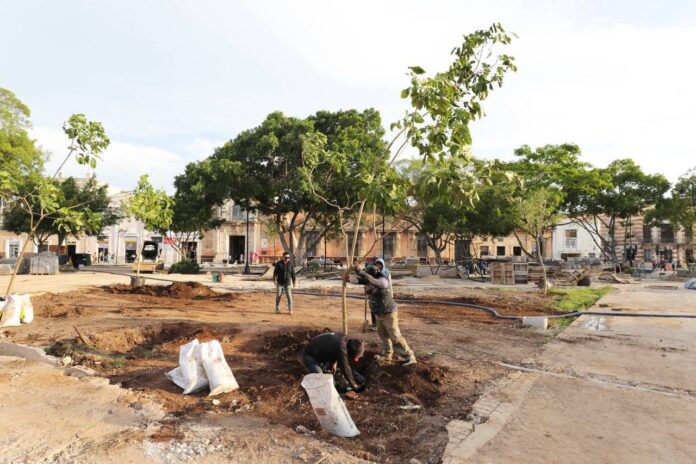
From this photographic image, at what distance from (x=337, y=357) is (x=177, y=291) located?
12.5 metres

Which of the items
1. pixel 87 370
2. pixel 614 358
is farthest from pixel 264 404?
pixel 614 358

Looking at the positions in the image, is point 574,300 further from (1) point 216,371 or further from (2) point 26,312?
(2) point 26,312

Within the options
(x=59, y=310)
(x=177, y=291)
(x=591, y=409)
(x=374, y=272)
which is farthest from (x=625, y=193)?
(x=59, y=310)

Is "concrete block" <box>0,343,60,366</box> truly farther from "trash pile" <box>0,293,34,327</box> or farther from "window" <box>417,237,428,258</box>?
"window" <box>417,237,428,258</box>

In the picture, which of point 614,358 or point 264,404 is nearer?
point 264,404

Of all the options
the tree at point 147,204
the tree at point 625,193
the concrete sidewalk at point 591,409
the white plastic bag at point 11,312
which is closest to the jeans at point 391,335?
the concrete sidewalk at point 591,409

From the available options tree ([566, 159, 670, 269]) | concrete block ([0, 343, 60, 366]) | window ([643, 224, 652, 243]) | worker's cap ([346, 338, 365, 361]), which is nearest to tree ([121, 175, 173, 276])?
concrete block ([0, 343, 60, 366])

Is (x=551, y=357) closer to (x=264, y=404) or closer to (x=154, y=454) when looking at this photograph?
(x=264, y=404)

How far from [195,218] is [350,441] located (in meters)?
24.5

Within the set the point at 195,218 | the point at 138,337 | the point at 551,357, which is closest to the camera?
the point at 551,357

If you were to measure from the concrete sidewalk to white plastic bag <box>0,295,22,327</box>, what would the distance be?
8.94 metres

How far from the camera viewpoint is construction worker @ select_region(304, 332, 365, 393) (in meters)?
5.09

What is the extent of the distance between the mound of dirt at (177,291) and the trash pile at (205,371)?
1013 centimetres

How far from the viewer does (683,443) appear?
155 inches
